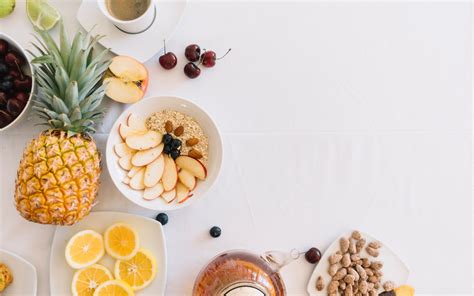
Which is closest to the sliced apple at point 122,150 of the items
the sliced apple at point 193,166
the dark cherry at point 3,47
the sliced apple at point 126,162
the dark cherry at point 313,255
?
the sliced apple at point 126,162

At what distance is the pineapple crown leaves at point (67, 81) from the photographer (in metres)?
0.84

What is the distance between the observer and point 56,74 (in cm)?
84

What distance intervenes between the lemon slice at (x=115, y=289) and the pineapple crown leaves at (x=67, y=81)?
0.33 metres

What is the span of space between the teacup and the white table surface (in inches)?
3.4

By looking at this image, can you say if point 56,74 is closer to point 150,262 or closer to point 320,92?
point 150,262

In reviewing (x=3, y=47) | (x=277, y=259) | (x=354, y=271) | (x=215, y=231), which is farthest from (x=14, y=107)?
(x=354, y=271)

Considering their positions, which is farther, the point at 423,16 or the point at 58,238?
the point at 423,16

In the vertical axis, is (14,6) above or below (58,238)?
above

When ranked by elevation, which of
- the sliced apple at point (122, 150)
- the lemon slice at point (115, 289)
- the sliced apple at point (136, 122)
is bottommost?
the lemon slice at point (115, 289)

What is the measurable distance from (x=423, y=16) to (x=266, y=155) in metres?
0.54

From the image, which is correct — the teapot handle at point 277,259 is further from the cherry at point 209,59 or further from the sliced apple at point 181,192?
the cherry at point 209,59

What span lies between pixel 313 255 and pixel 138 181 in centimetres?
43

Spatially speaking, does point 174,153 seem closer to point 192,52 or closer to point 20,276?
point 192,52

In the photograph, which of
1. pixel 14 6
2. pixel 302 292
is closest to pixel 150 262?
pixel 302 292
